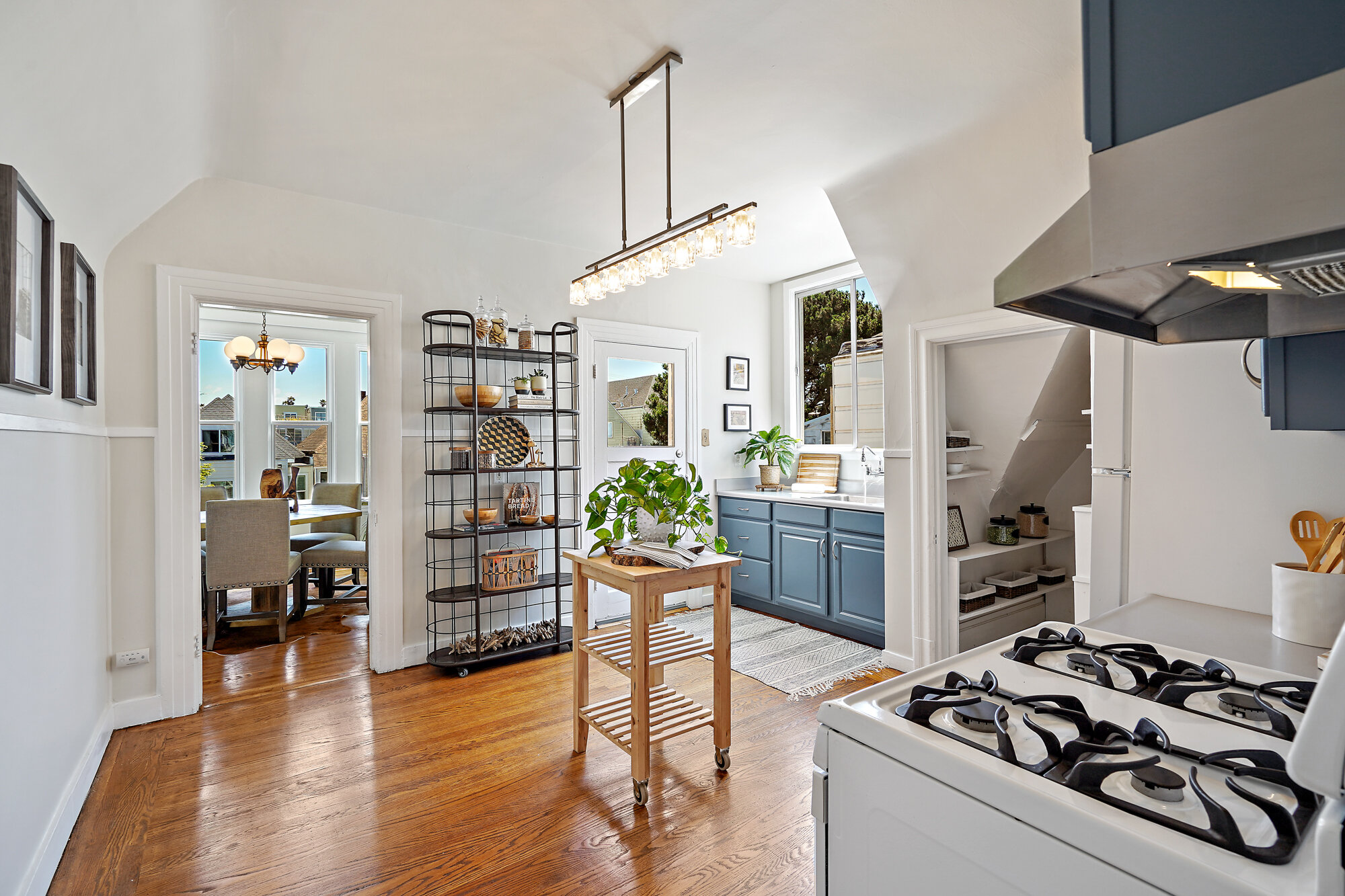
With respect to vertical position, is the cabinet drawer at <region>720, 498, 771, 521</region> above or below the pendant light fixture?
below

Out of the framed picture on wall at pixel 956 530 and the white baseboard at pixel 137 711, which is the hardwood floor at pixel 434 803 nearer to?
the white baseboard at pixel 137 711

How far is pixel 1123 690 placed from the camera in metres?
1.05

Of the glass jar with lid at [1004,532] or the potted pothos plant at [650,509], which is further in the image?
the glass jar with lid at [1004,532]

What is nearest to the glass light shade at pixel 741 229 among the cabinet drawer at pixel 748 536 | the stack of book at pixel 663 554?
the stack of book at pixel 663 554

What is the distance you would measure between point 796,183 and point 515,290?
5.92 feet

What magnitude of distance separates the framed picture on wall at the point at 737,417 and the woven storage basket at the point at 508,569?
1881 mm

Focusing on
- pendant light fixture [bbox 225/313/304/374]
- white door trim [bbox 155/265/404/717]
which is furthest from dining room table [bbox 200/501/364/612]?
pendant light fixture [bbox 225/313/304/374]

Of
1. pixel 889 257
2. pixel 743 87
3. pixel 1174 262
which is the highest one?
pixel 743 87

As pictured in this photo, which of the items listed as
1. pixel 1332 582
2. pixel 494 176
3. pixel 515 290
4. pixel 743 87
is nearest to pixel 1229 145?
pixel 1332 582

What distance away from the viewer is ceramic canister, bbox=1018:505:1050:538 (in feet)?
12.5

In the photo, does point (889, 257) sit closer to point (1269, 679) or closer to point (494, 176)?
point (494, 176)

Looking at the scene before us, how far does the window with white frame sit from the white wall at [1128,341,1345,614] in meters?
2.62

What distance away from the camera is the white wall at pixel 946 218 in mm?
2406

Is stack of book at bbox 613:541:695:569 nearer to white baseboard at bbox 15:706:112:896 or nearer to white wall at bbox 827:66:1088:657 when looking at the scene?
white wall at bbox 827:66:1088:657
